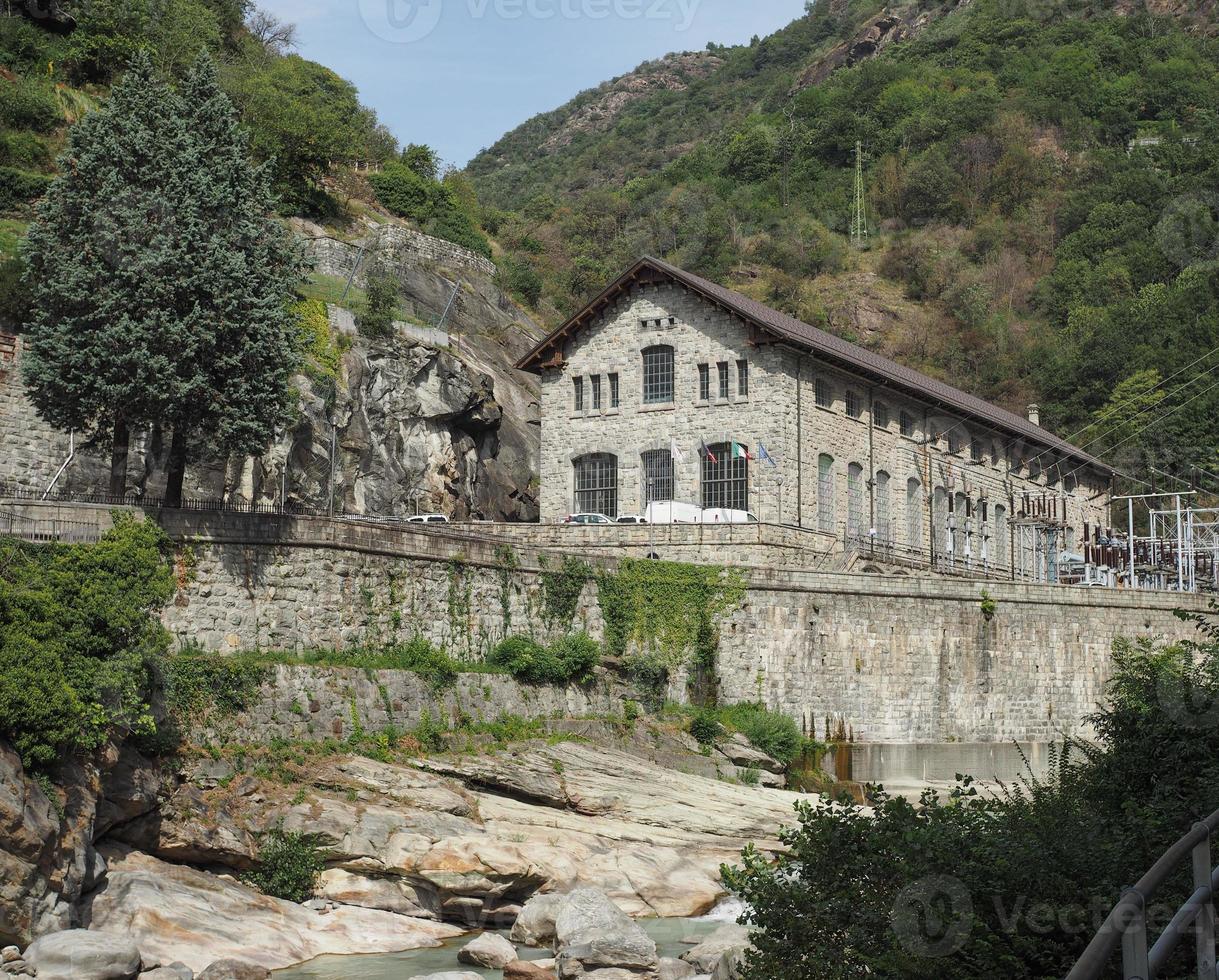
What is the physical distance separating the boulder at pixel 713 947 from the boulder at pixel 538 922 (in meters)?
2.52

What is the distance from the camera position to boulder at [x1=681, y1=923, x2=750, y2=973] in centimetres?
2394

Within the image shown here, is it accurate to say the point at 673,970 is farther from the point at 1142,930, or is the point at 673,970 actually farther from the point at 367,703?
the point at 1142,930

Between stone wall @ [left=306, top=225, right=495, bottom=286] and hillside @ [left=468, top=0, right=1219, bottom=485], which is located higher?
hillside @ [left=468, top=0, right=1219, bottom=485]

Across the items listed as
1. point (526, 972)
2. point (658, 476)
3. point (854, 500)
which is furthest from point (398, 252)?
point (526, 972)

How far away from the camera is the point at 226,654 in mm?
32125

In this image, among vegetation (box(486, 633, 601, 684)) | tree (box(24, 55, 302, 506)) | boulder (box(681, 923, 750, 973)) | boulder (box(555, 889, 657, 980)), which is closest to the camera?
boulder (box(555, 889, 657, 980))

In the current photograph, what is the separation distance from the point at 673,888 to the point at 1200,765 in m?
12.7

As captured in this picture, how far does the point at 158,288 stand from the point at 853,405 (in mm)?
29509

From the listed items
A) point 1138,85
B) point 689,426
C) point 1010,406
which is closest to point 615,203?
point 1010,406

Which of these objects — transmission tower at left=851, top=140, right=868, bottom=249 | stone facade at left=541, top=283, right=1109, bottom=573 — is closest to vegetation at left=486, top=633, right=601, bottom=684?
stone facade at left=541, top=283, right=1109, bottom=573

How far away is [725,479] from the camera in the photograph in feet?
170

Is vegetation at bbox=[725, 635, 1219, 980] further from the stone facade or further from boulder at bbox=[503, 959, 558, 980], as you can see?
the stone facade

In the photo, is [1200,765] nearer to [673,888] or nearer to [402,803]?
[673,888]

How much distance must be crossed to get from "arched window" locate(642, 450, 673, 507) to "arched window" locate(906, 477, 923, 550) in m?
9.93
